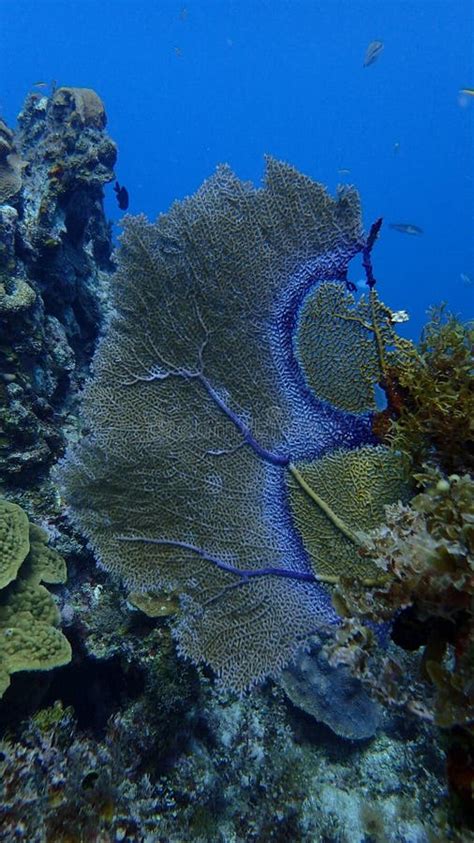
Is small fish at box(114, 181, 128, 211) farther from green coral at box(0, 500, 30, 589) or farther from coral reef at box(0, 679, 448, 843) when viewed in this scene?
coral reef at box(0, 679, 448, 843)

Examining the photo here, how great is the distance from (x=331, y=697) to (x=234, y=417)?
→ 10.7 feet

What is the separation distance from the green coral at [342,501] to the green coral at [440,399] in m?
0.27

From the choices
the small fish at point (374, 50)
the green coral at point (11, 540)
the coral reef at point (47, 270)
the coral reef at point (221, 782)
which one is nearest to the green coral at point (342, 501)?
the coral reef at point (221, 782)

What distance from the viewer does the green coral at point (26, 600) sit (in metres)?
3.19

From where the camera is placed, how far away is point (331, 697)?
4.73 meters

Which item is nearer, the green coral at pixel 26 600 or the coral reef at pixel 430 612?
the coral reef at pixel 430 612

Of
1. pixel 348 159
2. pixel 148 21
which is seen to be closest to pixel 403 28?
pixel 348 159

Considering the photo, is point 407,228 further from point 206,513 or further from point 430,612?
point 430,612

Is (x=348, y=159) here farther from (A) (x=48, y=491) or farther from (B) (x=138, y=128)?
(A) (x=48, y=491)

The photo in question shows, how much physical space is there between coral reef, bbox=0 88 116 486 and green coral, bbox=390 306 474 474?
9.91ft

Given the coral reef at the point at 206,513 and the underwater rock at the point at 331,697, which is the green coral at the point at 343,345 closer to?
→ the coral reef at the point at 206,513

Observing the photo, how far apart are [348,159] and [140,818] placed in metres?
151

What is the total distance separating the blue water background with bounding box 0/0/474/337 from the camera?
96.2 m

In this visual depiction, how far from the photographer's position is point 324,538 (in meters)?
3.08
